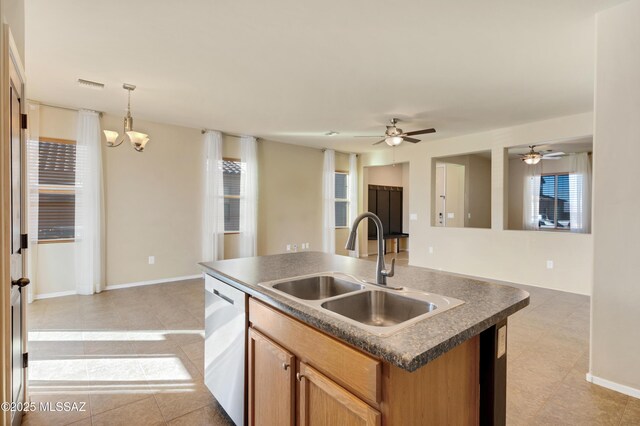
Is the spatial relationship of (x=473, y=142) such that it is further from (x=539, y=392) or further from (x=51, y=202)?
(x=51, y=202)

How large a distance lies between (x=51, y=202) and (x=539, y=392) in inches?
230

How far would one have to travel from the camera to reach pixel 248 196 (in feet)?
19.9

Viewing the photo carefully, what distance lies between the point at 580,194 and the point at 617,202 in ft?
20.7

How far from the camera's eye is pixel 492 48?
2.78 meters

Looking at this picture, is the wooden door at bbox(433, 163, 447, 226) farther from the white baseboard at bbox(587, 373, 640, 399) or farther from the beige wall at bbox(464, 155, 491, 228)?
the white baseboard at bbox(587, 373, 640, 399)

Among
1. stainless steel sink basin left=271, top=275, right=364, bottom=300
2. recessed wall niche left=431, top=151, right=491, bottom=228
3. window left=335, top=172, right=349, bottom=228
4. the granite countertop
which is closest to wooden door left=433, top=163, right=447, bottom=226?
recessed wall niche left=431, top=151, right=491, bottom=228

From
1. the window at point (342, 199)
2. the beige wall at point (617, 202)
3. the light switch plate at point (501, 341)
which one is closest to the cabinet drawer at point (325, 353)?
the light switch plate at point (501, 341)

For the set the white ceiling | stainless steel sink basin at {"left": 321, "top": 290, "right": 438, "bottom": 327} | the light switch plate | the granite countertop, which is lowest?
the light switch plate

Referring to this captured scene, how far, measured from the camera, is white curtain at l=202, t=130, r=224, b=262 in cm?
552

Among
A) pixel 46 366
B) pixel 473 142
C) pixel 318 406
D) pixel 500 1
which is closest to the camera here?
pixel 318 406

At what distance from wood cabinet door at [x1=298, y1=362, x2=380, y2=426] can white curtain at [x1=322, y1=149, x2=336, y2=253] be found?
6.12m

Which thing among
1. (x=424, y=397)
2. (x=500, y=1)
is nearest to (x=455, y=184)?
(x=500, y=1)

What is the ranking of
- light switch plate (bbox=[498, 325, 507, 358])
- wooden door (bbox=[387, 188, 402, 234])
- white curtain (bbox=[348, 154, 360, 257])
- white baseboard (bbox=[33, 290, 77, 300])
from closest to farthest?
light switch plate (bbox=[498, 325, 507, 358])
white baseboard (bbox=[33, 290, 77, 300])
white curtain (bbox=[348, 154, 360, 257])
wooden door (bbox=[387, 188, 402, 234])

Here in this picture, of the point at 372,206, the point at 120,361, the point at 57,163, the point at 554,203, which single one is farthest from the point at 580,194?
the point at 57,163
